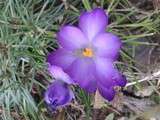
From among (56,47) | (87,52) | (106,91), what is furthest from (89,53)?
(56,47)

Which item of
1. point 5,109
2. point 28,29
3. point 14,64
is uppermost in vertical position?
point 28,29

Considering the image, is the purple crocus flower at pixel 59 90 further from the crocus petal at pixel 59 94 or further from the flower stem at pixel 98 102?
the flower stem at pixel 98 102

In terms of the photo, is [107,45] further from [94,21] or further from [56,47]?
[56,47]

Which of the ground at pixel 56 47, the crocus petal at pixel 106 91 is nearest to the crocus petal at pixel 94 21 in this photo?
the crocus petal at pixel 106 91

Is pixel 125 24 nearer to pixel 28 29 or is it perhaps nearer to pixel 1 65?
pixel 28 29

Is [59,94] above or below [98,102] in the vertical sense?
above

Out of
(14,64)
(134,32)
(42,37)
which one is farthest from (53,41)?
(134,32)
